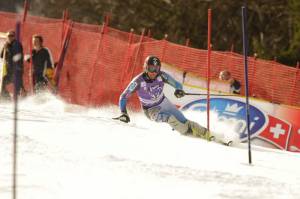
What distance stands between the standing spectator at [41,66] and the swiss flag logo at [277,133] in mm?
5021

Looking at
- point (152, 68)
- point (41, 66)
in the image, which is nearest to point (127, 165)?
point (152, 68)

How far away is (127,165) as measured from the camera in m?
7.49

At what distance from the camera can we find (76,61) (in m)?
16.0

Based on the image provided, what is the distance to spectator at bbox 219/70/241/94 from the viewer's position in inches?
520

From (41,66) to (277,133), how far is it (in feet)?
17.8

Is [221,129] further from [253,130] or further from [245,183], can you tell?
[245,183]

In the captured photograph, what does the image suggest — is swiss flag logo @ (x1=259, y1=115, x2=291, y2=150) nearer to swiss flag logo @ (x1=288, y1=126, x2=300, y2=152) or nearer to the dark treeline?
swiss flag logo @ (x1=288, y1=126, x2=300, y2=152)

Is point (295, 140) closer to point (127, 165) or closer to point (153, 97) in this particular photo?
point (153, 97)

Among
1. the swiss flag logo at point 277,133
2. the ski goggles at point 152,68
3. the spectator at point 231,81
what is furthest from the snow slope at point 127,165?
the spectator at point 231,81

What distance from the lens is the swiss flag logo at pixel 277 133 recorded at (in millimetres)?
12133

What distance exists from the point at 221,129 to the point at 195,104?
912 millimetres

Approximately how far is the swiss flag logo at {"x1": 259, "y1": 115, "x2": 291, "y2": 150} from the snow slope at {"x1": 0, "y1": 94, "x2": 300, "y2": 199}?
77.1 inches

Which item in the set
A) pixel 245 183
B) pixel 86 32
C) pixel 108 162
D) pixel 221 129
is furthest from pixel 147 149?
pixel 86 32

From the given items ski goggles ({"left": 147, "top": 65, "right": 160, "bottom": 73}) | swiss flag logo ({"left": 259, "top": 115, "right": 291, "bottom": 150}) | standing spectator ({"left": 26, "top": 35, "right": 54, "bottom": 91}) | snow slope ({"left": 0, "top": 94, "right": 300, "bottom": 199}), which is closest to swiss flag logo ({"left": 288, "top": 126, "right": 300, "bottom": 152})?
swiss flag logo ({"left": 259, "top": 115, "right": 291, "bottom": 150})
